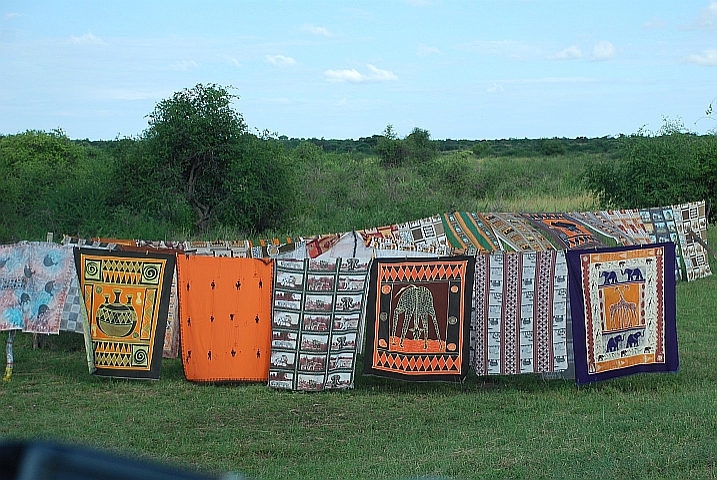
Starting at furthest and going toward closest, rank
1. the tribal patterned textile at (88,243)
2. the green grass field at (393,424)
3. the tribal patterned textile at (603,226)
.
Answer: the tribal patterned textile at (603,226) < the tribal patterned textile at (88,243) < the green grass field at (393,424)

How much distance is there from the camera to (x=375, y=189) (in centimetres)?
2731

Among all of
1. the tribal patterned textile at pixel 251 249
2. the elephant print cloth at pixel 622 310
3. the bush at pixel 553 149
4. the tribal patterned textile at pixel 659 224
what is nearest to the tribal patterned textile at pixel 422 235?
the tribal patterned textile at pixel 251 249

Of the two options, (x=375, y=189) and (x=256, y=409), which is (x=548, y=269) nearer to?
(x=256, y=409)

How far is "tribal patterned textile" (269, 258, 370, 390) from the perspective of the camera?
7.36m

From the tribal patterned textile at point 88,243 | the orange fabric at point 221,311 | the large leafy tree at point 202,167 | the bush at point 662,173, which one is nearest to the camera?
the orange fabric at point 221,311

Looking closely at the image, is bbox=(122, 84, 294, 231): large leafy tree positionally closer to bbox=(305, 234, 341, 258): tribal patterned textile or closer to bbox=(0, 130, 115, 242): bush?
bbox=(0, 130, 115, 242): bush

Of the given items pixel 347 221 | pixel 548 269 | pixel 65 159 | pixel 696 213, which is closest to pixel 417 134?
pixel 65 159

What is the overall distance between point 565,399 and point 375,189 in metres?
20.8

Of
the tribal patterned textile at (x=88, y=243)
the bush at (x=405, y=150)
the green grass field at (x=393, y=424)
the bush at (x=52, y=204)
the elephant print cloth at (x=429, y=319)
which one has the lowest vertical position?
the green grass field at (x=393, y=424)

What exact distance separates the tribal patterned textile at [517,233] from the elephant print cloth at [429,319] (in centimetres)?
425

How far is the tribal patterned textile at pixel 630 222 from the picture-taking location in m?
13.4

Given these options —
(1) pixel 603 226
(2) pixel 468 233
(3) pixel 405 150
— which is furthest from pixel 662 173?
(3) pixel 405 150

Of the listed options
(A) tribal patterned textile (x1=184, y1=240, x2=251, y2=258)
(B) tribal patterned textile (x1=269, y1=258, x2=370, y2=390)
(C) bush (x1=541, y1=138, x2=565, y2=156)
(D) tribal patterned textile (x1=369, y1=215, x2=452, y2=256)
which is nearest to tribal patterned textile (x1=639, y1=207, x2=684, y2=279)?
(D) tribal patterned textile (x1=369, y1=215, x2=452, y2=256)

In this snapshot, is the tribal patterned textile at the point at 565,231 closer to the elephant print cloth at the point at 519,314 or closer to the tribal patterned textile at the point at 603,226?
the tribal patterned textile at the point at 603,226
